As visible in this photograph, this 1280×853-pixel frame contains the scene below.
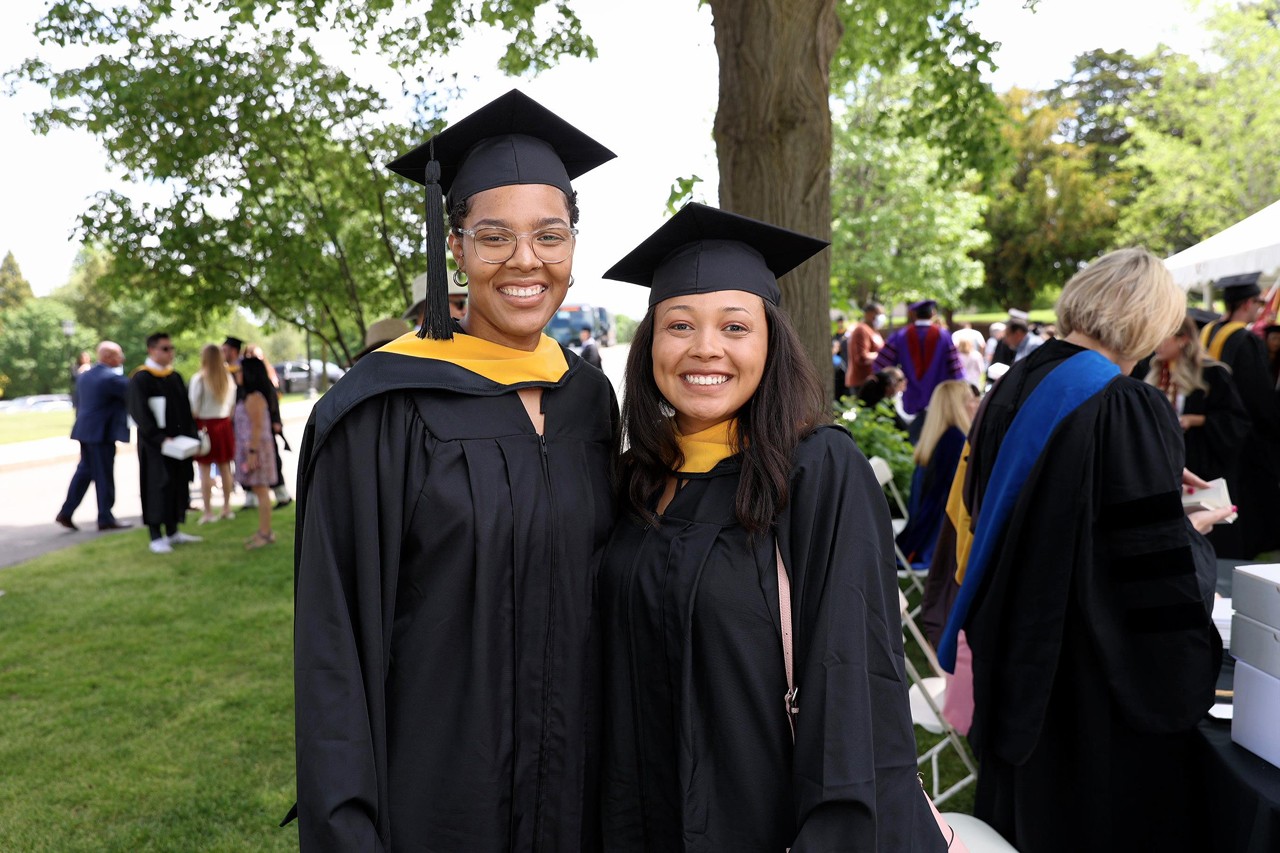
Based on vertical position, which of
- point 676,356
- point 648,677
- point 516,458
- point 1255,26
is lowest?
point 648,677

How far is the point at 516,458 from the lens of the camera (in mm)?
1817

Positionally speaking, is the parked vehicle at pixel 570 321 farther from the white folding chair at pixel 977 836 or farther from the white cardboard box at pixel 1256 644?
the white cardboard box at pixel 1256 644

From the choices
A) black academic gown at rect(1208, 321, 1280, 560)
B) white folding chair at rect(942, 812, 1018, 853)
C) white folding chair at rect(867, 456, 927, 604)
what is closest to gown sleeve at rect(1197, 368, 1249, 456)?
black academic gown at rect(1208, 321, 1280, 560)

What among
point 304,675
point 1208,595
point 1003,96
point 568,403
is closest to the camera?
point 304,675

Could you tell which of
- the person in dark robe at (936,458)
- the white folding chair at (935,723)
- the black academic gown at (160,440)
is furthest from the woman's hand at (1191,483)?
the black academic gown at (160,440)

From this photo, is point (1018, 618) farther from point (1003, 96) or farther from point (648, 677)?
point (1003, 96)

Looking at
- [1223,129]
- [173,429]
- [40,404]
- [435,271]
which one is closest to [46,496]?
[173,429]

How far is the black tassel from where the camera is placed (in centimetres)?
193

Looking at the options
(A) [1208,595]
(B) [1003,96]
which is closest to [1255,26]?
(B) [1003,96]

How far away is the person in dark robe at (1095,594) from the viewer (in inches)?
96.3

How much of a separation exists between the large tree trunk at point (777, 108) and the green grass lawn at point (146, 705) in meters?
3.15

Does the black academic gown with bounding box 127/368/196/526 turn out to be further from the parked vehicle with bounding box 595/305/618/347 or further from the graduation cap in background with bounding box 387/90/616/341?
the parked vehicle with bounding box 595/305/618/347

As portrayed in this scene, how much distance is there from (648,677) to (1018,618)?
1485 mm

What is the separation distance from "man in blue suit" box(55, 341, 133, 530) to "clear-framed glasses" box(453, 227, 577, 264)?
8.25 metres
